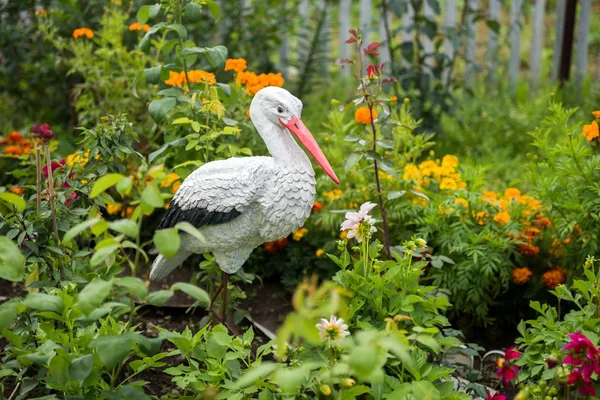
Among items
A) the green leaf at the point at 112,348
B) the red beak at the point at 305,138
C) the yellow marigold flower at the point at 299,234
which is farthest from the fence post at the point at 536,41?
the green leaf at the point at 112,348

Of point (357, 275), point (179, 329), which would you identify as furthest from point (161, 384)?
point (357, 275)

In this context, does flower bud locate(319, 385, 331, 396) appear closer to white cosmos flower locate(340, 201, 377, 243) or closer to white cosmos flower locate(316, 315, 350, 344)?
white cosmos flower locate(316, 315, 350, 344)

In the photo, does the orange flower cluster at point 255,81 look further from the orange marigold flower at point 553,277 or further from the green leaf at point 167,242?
the green leaf at point 167,242

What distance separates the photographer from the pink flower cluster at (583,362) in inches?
69.9

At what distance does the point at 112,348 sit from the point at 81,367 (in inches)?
4.2

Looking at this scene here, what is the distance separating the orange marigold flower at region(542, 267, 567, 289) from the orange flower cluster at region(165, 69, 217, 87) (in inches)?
57.5

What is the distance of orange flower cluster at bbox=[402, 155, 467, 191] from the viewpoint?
2.99m

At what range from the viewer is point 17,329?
7.11 feet

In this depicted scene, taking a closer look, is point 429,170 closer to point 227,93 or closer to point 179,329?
point 227,93

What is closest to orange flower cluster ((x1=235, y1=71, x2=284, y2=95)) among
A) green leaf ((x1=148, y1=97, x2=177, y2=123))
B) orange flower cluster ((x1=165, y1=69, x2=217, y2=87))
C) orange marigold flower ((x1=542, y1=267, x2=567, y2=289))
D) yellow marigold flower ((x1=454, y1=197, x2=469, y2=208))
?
orange flower cluster ((x1=165, y1=69, x2=217, y2=87))

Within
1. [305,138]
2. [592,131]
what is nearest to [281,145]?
[305,138]

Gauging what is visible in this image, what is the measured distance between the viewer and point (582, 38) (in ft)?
17.0

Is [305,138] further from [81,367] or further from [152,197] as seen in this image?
[81,367]

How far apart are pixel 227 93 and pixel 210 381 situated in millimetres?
1080
